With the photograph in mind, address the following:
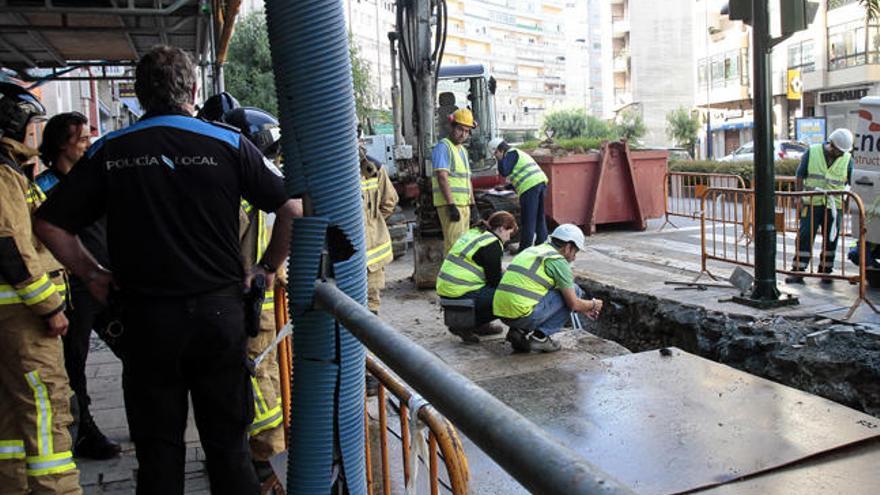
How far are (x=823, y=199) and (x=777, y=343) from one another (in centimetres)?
289

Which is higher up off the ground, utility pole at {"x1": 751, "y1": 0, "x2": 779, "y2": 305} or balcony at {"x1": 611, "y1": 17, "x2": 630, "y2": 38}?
balcony at {"x1": 611, "y1": 17, "x2": 630, "y2": 38}

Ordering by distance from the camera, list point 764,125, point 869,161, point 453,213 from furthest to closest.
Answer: point 453,213 < point 869,161 < point 764,125

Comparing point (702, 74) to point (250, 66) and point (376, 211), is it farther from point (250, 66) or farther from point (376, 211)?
point (376, 211)

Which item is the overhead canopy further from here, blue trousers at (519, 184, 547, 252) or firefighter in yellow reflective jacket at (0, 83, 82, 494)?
blue trousers at (519, 184, 547, 252)

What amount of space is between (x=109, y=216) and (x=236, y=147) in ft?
1.55

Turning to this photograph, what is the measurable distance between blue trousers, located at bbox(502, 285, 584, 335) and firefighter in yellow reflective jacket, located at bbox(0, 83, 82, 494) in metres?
3.49

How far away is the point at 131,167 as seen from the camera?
2641 millimetres

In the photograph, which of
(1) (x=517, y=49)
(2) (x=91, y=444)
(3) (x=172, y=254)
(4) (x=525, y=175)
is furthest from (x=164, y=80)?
(1) (x=517, y=49)

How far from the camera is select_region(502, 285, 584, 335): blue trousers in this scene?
20.2 ft

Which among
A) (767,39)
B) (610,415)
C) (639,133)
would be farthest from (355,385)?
(639,133)

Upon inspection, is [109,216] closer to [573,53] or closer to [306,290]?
[306,290]

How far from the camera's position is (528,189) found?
1028 centimetres

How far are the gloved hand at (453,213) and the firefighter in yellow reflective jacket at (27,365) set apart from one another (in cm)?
543

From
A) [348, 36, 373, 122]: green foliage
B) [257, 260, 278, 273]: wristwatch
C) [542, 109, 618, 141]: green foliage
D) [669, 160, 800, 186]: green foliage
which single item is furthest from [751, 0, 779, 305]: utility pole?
[542, 109, 618, 141]: green foliage
